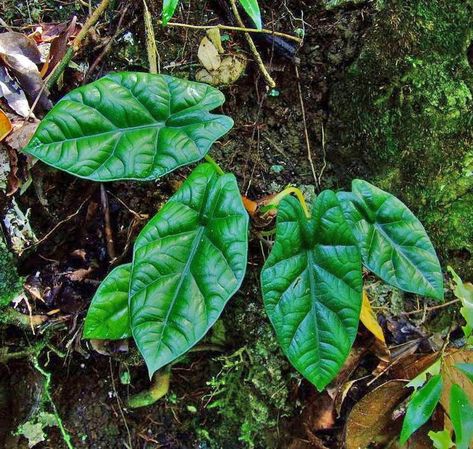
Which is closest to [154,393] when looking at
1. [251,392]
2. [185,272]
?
[251,392]

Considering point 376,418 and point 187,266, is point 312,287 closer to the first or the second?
point 187,266

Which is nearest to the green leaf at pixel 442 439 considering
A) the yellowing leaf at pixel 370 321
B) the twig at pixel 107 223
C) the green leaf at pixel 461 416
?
the green leaf at pixel 461 416

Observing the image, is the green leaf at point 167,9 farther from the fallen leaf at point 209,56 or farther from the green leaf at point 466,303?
Result: the green leaf at point 466,303

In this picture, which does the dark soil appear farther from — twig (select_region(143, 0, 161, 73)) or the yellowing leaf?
the yellowing leaf

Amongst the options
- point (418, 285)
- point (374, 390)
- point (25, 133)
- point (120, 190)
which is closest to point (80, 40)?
point (25, 133)

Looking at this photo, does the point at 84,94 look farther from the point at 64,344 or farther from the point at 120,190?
the point at 64,344

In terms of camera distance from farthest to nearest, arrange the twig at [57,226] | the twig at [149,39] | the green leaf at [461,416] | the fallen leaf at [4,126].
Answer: the twig at [149,39] → the twig at [57,226] → the fallen leaf at [4,126] → the green leaf at [461,416]
